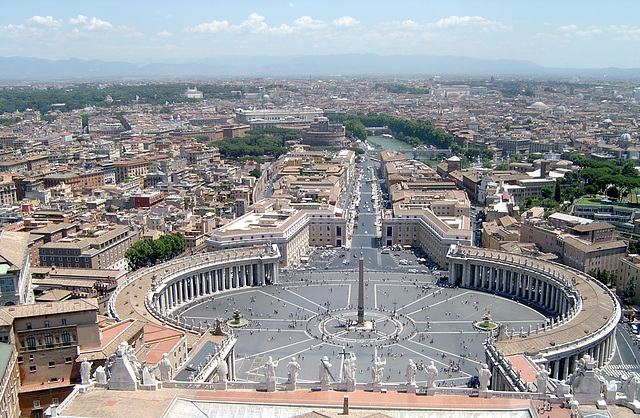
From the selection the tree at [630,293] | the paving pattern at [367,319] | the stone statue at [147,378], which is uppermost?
the stone statue at [147,378]

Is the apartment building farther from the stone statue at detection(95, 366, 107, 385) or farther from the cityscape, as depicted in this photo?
the stone statue at detection(95, 366, 107, 385)

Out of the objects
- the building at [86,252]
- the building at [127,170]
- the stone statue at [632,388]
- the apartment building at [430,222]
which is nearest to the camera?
the stone statue at [632,388]

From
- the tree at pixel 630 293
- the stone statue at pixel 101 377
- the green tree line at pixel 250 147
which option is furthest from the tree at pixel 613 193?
the green tree line at pixel 250 147

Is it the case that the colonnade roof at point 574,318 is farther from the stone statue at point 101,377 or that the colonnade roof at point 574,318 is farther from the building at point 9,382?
the building at point 9,382

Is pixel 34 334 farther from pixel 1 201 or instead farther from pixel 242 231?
pixel 1 201

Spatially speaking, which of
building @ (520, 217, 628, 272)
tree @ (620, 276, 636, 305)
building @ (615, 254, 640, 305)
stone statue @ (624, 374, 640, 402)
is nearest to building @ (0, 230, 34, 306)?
stone statue @ (624, 374, 640, 402)

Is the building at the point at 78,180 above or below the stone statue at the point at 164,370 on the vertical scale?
below

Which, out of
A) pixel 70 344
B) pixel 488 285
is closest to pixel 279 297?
pixel 488 285
